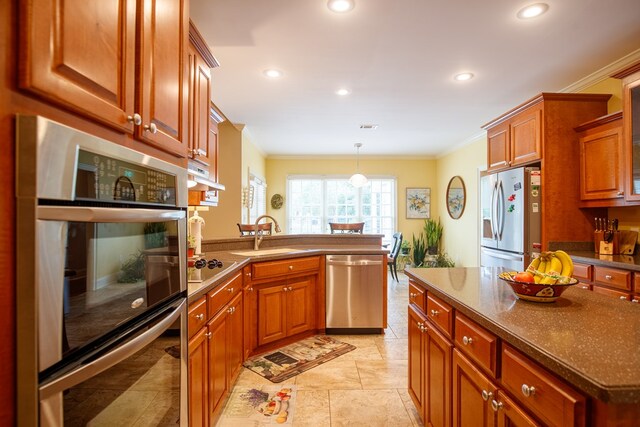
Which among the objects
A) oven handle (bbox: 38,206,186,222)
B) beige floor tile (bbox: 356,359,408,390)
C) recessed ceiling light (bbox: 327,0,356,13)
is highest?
recessed ceiling light (bbox: 327,0,356,13)

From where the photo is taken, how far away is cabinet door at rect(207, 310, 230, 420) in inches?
69.5

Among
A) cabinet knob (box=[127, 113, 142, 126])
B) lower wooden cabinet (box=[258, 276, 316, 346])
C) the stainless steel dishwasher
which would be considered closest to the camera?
cabinet knob (box=[127, 113, 142, 126])

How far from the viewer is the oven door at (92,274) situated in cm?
62

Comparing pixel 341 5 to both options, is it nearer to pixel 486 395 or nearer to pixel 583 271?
pixel 486 395

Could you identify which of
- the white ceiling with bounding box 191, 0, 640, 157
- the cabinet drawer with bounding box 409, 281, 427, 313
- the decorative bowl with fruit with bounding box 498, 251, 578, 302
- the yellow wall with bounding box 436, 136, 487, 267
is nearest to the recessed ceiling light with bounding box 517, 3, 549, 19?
the white ceiling with bounding box 191, 0, 640, 157

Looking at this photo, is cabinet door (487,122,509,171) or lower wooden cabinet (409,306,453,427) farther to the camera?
cabinet door (487,122,509,171)

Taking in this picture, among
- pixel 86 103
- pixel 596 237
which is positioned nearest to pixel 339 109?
pixel 596 237

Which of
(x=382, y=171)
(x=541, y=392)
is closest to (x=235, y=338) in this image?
(x=541, y=392)

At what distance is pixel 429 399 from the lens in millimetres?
1703

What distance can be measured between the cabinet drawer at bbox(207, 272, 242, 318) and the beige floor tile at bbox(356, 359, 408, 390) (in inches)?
44.4

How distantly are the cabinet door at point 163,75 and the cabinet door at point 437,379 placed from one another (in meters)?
1.36

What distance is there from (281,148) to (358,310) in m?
4.25

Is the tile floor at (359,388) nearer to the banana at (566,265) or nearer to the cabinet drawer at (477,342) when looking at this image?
the cabinet drawer at (477,342)

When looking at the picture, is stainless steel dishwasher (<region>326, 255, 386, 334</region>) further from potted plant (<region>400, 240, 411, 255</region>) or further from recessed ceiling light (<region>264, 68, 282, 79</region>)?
potted plant (<region>400, 240, 411, 255</region>)
